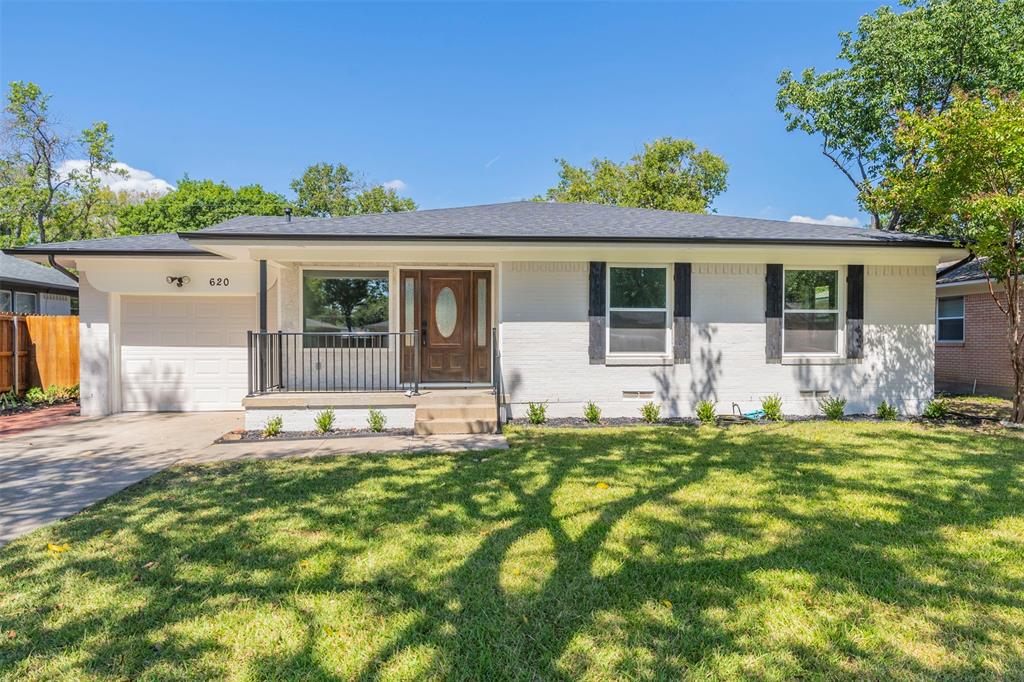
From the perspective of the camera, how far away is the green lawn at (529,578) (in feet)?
7.10

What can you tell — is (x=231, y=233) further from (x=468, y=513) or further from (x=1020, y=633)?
(x=1020, y=633)

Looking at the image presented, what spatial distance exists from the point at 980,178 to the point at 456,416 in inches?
319

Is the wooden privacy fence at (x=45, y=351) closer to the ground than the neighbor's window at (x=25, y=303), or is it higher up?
closer to the ground

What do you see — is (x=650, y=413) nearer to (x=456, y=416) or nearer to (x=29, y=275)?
(x=456, y=416)

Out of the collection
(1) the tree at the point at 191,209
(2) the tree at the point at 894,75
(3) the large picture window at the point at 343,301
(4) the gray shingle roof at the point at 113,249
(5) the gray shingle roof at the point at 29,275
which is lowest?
(3) the large picture window at the point at 343,301

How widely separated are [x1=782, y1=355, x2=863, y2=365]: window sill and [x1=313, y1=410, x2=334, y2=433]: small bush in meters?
7.50

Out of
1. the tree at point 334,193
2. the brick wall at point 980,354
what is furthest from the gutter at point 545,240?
the tree at point 334,193

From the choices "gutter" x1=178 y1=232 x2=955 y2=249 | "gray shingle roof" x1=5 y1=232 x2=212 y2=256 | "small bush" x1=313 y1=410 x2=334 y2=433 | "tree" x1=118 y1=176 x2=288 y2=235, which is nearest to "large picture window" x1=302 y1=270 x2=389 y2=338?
"gutter" x1=178 y1=232 x2=955 y2=249

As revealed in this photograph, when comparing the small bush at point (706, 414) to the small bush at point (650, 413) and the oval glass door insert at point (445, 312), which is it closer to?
the small bush at point (650, 413)

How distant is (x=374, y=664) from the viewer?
2117mm

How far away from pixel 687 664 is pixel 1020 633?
1.67 m

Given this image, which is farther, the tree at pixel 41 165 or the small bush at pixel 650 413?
the tree at pixel 41 165

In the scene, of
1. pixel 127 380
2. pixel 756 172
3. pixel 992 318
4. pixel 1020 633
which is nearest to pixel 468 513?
pixel 1020 633

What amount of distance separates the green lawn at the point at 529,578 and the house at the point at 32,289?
1449 centimetres
